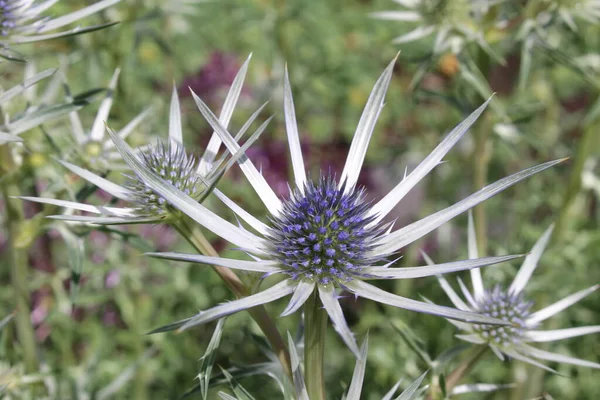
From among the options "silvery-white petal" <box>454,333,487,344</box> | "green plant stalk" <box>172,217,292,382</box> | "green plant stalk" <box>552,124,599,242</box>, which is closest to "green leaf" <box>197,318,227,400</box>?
"green plant stalk" <box>172,217,292,382</box>

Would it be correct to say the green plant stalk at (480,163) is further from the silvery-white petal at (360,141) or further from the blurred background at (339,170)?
the silvery-white petal at (360,141)

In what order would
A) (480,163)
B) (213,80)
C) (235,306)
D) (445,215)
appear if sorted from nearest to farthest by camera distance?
(235,306)
(445,215)
(480,163)
(213,80)

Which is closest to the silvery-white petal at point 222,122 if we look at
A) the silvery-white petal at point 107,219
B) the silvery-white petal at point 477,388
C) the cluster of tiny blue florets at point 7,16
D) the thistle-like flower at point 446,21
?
the silvery-white petal at point 107,219

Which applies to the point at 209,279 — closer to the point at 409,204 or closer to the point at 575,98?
the point at 409,204

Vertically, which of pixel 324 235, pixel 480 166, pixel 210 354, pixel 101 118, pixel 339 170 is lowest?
pixel 210 354

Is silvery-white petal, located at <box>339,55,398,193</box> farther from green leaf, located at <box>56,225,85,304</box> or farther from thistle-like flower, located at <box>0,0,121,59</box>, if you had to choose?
green leaf, located at <box>56,225,85,304</box>

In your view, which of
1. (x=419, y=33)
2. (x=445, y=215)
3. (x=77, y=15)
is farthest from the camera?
(x=419, y=33)

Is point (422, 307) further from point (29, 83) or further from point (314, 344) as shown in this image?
point (29, 83)

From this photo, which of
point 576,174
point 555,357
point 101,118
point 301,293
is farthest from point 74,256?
point 576,174
